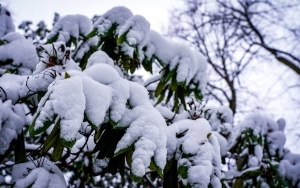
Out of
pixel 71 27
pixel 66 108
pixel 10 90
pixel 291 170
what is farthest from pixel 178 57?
pixel 291 170

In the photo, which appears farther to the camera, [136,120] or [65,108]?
[136,120]

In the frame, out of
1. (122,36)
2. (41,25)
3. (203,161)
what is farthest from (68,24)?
(41,25)

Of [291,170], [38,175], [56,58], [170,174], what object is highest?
[56,58]

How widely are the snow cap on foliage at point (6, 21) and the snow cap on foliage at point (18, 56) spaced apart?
558 mm

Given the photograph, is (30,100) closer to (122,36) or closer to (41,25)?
(122,36)

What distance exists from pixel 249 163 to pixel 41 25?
2634 millimetres

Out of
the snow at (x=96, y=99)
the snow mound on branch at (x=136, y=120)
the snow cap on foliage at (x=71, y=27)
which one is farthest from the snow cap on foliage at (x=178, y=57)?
the snow at (x=96, y=99)

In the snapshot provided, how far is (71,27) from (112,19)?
33 cm

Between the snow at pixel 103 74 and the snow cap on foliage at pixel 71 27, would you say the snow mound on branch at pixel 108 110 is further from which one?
the snow cap on foliage at pixel 71 27

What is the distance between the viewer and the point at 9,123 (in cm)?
89

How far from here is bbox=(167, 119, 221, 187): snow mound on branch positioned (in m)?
0.79

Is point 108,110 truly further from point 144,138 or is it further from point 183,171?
point 183,171

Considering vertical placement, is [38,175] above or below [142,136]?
below

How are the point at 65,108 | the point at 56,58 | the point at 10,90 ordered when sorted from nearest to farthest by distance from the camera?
the point at 65,108 → the point at 10,90 → the point at 56,58
